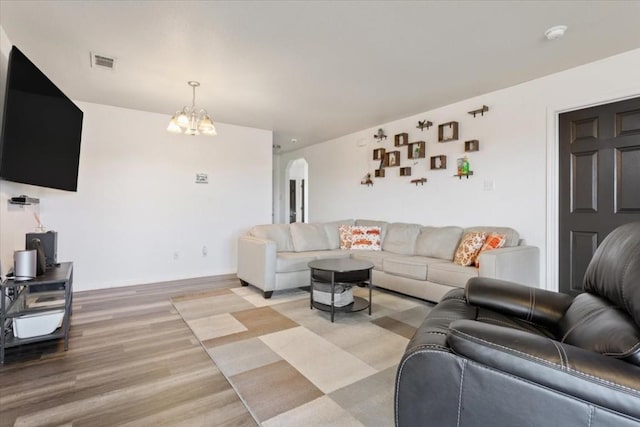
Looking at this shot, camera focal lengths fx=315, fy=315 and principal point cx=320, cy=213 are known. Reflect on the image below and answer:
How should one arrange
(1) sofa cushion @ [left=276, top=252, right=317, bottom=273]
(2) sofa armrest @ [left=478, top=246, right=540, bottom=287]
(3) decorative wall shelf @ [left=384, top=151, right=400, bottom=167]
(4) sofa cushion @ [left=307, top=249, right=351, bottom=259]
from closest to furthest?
1. (2) sofa armrest @ [left=478, top=246, right=540, bottom=287]
2. (1) sofa cushion @ [left=276, top=252, right=317, bottom=273]
3. (4) sofa cushion @ [left=307, top=249, right=351, bottom=259]
4. (3) decorative wall shelf @ [left=384, top=151, right=400, bottom=167]

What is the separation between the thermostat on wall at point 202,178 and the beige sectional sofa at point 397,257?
133 centimetres

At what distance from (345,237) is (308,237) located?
1.94 feet

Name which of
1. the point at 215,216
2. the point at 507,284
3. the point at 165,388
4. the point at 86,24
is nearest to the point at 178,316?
the point at 165,388

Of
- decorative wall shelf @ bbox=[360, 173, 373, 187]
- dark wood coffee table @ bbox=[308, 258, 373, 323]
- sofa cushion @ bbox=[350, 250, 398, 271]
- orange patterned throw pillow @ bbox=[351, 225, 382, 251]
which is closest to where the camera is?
dark wood coffee table @ bbox=[308, 258, 373, 323]

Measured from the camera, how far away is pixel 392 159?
4895mm

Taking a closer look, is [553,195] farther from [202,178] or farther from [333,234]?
[202,178]

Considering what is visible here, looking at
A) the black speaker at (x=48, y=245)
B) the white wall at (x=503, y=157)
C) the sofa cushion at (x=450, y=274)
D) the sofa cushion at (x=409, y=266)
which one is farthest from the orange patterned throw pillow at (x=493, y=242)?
the black speaker at (x=48, y=245)

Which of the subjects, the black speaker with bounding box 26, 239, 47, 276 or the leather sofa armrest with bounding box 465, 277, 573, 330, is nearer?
the leather sofa armrest with bounding box 465, 277, 573, 330

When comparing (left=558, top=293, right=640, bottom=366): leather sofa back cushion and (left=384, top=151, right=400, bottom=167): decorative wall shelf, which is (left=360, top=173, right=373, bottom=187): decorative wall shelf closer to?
(left=384, top=151, right=400, bottom=167): decorative wall shelf

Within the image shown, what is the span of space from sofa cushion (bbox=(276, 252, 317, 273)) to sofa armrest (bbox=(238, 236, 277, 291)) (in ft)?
0.29

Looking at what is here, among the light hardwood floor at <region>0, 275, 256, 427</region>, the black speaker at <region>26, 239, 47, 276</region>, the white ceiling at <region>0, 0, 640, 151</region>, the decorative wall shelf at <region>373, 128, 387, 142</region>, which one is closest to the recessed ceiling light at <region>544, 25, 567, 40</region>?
the white ceiling at <region>0, 0, 640, 151</region>

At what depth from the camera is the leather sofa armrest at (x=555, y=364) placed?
2.77 feet

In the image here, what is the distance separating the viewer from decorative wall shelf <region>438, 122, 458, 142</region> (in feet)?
13.1

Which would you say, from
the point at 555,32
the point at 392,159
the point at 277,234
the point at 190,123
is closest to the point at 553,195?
the point at 555,32
